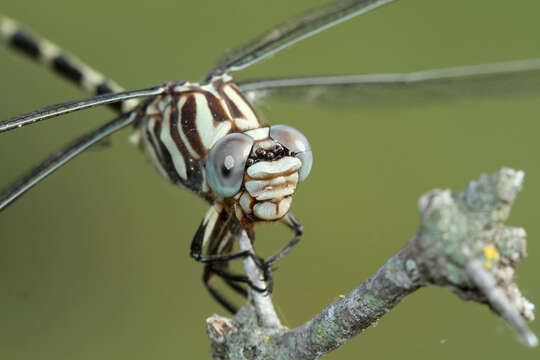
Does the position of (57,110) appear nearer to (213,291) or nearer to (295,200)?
(213,291)

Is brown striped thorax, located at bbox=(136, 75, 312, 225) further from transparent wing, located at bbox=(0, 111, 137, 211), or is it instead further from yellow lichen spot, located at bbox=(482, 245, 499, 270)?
yellow lichen spot, located at bbox=(482, 245, 499, 270)

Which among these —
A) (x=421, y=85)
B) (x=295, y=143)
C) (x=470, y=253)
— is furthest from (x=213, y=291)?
(x=421, y=85)

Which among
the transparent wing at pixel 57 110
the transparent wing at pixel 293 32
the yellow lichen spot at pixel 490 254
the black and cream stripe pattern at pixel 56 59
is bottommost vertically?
the yellow lichen spot at pixel 490 254

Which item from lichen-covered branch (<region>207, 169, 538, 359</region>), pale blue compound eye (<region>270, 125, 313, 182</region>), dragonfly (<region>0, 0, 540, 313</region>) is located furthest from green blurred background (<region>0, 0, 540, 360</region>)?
lichen-covered branch (<region>207, 169, 538, 359</region>)

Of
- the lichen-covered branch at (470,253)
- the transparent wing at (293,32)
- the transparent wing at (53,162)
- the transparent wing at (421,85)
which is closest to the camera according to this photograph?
the lichen-covered branch at (470,253)

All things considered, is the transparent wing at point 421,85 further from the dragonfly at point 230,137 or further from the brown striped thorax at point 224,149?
the brown striped thorax at point 224,149

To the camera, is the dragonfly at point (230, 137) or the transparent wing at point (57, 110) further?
the transparent wing at point (57, 110)

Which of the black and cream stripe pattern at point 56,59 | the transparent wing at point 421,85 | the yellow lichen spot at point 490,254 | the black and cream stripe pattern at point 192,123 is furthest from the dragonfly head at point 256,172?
the black and cream stripe pattern at point 56,59

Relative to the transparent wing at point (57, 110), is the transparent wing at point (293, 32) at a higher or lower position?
higher
